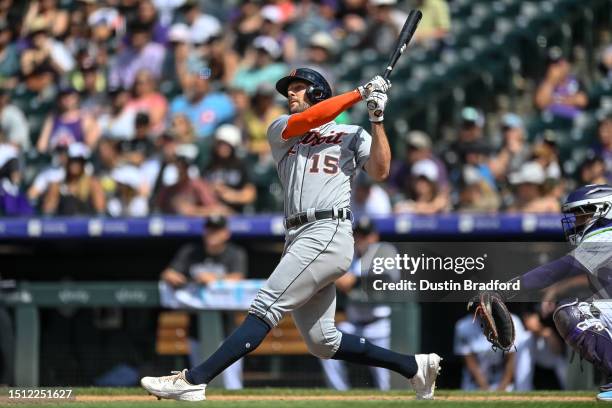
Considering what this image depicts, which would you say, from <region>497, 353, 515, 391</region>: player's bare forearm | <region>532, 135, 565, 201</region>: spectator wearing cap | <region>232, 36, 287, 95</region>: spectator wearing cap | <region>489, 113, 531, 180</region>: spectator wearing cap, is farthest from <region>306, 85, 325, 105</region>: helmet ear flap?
<region>232, 36, 287, 95</region>: spectator wearing cap

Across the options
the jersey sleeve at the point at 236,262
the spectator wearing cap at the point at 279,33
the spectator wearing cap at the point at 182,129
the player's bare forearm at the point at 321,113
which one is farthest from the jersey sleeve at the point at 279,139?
the spectator wearing cap at the point at 279,33

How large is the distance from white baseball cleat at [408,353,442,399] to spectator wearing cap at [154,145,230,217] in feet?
13.0

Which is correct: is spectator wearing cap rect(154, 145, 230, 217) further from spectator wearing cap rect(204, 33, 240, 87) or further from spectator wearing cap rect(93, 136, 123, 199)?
spectator wearing cap rect(204, 33, 240, 87)

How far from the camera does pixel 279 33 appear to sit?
12391 millimetres

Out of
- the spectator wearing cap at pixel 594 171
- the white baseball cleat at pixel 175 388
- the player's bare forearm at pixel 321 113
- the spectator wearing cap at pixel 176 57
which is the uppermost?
the spectator wearing cap at pixel 176 57

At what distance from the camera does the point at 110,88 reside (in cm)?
1283

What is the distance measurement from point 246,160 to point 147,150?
120cm

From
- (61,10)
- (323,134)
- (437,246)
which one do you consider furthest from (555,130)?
(61,10)

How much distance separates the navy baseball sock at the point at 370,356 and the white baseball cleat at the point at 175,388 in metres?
0.71

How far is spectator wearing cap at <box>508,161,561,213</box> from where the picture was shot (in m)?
9.28

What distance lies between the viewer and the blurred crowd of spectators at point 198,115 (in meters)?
9.92

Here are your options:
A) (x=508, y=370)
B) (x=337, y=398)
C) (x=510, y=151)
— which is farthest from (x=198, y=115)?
(x=337, y=398)

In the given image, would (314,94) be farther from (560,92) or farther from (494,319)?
(560,92)

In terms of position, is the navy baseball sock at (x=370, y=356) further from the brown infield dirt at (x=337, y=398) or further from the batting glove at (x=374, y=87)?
the batting glove at (x=374, y=87)
